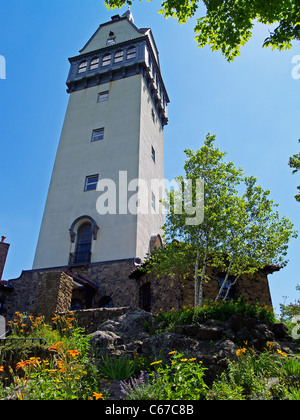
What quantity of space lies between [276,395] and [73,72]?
36675 millimetres

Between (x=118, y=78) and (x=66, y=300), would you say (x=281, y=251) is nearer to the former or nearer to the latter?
(x=66, y=300)

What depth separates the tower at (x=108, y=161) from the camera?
24.0 metres

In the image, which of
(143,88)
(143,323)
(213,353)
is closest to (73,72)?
(143,88)

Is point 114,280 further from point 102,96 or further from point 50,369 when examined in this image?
point 102,96

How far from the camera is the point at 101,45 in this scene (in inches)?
1480

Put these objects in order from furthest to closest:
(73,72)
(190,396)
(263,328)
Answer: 1. (73,72)
2. (263,328)
3. (190,396)

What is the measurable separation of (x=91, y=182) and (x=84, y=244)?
5543 millimetres

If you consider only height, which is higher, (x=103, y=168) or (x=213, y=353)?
(x=103, y=168)

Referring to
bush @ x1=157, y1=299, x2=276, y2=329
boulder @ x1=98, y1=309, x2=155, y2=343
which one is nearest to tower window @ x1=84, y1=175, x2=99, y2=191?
boulder @ x1=98, y1=309, x2=155, y2=343

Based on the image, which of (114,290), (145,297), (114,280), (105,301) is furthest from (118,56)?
(145,297)

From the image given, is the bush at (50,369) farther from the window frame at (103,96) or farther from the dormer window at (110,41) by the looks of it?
the dormer window at (110,41)

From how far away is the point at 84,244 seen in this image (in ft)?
79.8

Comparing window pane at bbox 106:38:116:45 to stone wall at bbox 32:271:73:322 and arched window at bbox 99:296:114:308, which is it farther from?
stone wall at bbox 32:271:73:322

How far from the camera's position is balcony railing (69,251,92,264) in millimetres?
23527
